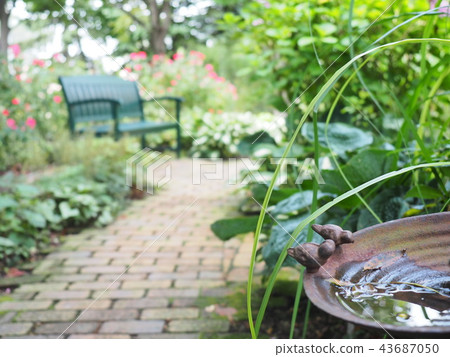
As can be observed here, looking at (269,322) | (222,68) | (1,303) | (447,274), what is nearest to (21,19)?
(222,68)

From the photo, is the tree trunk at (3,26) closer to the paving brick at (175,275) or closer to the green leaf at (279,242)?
the paving brick at (175,275)

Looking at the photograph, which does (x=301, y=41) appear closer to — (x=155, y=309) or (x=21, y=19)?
(x=155, y=309)

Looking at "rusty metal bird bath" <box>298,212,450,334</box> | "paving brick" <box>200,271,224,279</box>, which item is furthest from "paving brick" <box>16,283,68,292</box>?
"rusty metal bird bath" <box>298,212,450,334</box>

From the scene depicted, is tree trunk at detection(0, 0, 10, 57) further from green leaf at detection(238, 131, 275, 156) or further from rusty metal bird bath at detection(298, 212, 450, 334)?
rusty metal bird bath at detection(298, 212, 450, 334)

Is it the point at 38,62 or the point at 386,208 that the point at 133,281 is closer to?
the point at 386,208

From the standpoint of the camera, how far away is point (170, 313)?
1.25 m

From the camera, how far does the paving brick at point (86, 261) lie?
1640 millimetres

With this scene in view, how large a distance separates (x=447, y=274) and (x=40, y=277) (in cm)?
135

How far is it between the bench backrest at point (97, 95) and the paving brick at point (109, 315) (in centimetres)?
173

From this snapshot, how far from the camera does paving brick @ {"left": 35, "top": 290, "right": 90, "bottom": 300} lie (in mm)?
1349

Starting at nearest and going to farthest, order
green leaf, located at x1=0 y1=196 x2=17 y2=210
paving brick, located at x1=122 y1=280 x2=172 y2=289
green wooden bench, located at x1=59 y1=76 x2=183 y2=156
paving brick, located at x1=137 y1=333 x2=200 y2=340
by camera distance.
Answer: paving brick, located at x1=137 y1=333 x2=200 y2=340, paving brick, located at x1=122 y1=280 x2=172 y2=289, green leaf, located at x1=0 y1=196 x2=17 y2=210, green wooden bench, located at x1=59 y1=76 x2=183 y2=156

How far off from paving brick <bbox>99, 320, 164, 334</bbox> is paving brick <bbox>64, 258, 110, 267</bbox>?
489mm

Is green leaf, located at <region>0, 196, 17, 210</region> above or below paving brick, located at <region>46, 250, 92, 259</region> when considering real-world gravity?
above

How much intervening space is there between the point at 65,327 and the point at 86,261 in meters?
0.52
